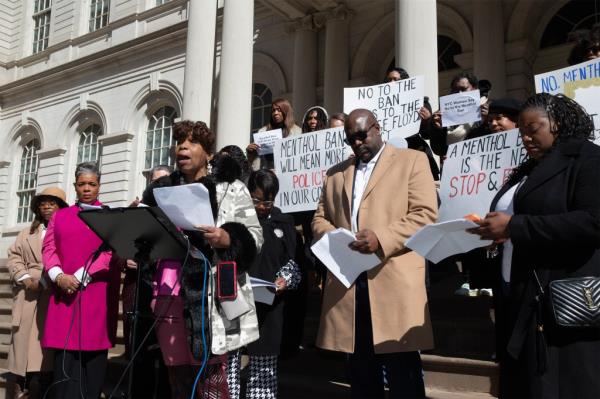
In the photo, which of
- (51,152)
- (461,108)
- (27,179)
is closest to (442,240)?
(461,108)

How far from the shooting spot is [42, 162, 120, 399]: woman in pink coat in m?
3.81

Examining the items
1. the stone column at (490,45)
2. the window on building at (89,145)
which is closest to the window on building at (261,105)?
the stone column at (490,45)

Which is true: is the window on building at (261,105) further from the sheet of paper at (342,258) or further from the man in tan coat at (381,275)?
the sheet of paper at (342,258)

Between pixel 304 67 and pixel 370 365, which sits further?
pixel 304 67

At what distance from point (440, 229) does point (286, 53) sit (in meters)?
12.4

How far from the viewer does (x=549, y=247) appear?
2406 mm

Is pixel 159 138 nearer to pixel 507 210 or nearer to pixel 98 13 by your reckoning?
pixel 98 13

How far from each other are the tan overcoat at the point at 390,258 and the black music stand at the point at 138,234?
0.94 meters

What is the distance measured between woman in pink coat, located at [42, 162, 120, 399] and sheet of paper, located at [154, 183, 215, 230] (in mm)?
1255

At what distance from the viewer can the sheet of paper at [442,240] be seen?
2.72 m

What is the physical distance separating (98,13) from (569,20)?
1508 centimetres

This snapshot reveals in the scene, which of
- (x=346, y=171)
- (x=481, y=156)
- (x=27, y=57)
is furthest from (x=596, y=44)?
(x=27, y=57)

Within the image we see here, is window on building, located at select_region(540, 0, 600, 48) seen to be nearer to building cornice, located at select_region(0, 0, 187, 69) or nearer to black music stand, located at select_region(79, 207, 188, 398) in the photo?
building cornice, located at select_region(0, 0, 187, 69)

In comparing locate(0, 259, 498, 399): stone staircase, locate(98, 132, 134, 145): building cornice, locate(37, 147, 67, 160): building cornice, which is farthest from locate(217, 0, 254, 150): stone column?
locate(37, 147, 67, 160): building cornice
